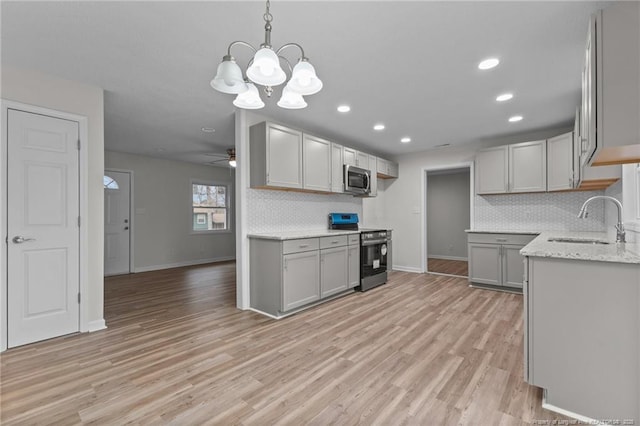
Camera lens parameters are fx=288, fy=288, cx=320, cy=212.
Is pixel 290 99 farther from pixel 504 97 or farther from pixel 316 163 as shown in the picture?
pixel 504 97

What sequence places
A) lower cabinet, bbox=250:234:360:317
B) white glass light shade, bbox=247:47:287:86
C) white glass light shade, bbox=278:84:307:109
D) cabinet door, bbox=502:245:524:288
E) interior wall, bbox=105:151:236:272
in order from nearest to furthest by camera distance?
white glass light shade, bbox=247:47:287:86, white glass light shade, bbox=278:84:307:109, lower cabinet, bbox=250:234:360:317, cabinet door, bbox=502:245:524:288, interior wall, bbox=105:151:236:272

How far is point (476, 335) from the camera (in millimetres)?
2730

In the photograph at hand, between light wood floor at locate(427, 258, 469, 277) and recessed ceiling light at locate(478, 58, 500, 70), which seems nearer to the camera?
recessed ceiling light at locate(478, 58, 500, 70)

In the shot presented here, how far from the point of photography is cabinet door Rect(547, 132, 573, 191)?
3.87 m

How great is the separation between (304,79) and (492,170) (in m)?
4.10

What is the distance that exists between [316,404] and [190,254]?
5927mm

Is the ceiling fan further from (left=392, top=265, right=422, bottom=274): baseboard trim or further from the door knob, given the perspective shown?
(left=392, top=265, right=422, bottom=274): baseboard trim

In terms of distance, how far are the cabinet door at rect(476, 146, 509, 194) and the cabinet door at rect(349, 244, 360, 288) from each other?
2300 millimetres

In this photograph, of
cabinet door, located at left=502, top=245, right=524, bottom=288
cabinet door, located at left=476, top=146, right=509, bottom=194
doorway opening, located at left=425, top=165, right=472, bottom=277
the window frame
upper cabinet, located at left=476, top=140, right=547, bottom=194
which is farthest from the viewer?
doorway opening, located at left=425, top=165, right=472, bottom=277

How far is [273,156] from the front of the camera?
3459mm

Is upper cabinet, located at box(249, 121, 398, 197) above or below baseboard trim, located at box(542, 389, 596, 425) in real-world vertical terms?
above

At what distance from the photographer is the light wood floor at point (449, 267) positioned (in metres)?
5.70

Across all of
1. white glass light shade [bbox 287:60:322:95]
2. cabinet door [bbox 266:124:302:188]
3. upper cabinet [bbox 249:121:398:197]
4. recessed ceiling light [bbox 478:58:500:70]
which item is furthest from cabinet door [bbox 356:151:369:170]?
white glass light shade [bbox 287:60:322:95]

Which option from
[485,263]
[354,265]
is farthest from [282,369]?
[485,263]
